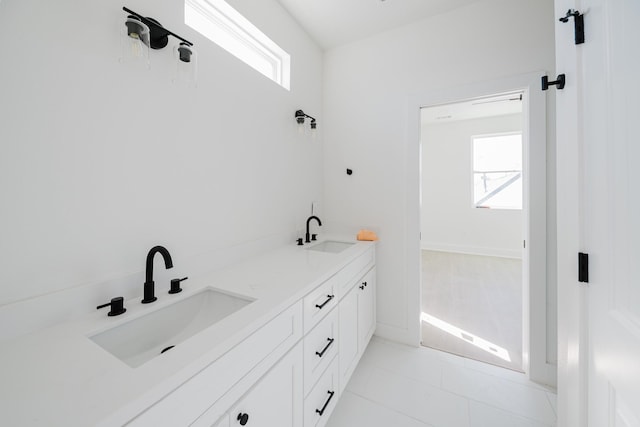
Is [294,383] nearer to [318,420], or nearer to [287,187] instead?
[318,420]

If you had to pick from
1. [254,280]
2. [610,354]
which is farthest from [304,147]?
[610,354]

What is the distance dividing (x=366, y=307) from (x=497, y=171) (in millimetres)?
4767

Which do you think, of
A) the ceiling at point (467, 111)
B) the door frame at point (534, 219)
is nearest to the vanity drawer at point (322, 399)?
the door frame at point (534, 219)

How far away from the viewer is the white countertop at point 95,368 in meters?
0.48

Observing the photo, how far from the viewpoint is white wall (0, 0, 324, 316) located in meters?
0.77

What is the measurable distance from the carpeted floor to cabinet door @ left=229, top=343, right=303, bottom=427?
1624 mm

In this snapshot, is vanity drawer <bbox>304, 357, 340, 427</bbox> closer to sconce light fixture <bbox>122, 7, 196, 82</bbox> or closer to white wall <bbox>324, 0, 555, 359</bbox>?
white wall <bbox>324, 0, 555, 359</bbox>

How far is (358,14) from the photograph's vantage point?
2049mm

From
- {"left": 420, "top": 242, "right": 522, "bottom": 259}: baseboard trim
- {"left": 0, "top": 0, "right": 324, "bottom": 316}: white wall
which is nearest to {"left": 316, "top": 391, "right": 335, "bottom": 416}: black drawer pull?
{"left": 0, "top": 0, "right": 324, "bottom": 316}: white wall

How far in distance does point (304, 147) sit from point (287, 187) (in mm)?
490

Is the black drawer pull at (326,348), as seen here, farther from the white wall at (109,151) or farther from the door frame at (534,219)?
the door frame at (534,219)

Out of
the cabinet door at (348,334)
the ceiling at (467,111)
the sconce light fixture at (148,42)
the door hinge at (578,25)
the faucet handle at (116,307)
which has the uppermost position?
the ceiling at (467,111)

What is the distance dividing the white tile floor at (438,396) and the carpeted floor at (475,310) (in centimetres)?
22

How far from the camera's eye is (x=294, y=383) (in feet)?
3.43
